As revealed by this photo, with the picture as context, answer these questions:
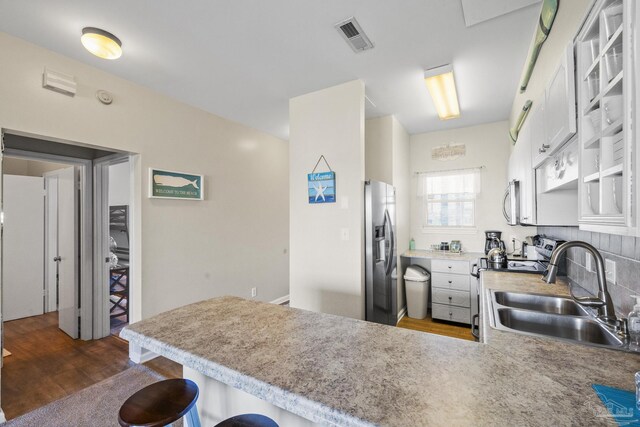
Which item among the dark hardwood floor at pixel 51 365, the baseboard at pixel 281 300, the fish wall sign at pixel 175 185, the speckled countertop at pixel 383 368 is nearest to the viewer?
the speckled countertop at pixel 383 368

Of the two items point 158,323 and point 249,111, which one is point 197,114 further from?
point 158,323

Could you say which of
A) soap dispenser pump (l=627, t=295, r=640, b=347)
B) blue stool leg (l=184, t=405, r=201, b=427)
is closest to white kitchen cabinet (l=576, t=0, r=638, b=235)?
soap dispenser pump (l=627, t=295, r=640, b=347)

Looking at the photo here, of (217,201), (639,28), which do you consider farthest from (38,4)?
(639,28)

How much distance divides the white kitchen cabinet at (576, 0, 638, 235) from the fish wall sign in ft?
10.4

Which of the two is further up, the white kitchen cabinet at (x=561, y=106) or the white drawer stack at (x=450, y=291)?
the white kitchen cabinet at (x=561, y=106)

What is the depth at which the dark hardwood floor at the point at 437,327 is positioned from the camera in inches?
131

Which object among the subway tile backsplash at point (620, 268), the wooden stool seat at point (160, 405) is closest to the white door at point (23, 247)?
the wooden stool seat at point (160, 405)

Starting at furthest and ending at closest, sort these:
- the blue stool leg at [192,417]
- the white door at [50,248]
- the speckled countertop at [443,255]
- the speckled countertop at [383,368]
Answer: the white door at [50,248]
the speckled countertop at [443,255]
the blue stool leg at [192,417]
the speckled countertop at [383,368]

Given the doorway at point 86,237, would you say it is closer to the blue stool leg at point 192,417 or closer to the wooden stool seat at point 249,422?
the blue stool leg at point 192,417

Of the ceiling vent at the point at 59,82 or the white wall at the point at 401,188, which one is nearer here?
the ceiling vent at the point at 59,82

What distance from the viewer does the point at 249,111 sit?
3.41 meters

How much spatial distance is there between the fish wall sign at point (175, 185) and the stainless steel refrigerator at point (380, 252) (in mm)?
1944

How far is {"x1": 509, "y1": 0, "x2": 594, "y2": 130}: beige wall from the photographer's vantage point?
4.22 ft

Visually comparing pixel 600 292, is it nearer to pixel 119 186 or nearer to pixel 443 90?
pixel 443 90
